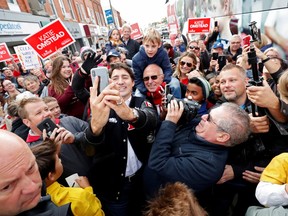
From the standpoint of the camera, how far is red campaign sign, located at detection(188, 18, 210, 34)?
221 inches

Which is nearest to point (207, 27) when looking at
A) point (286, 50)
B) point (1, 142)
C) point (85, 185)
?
point (286, 50)

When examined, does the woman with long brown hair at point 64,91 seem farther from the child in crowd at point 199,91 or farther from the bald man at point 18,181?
the bald man at point 18,181

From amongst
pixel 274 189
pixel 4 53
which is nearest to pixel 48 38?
pixel 4 53

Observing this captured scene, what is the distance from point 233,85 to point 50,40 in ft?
10.3

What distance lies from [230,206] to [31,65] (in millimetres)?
5516

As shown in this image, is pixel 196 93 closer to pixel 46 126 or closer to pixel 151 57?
pixel 151 57

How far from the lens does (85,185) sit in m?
1.53

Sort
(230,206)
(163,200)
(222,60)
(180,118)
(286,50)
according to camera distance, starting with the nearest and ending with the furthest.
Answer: (163,200) < (180,118) < (230,206) < (222,60) < (286,50)

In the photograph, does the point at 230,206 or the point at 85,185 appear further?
the point at 230,206

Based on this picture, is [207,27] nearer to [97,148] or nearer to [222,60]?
[222,60]

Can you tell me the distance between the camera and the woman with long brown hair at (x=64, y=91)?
98.6 inches

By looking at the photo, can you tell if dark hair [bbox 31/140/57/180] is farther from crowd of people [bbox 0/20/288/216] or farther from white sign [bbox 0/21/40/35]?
white sign [bbox 0/21/40/35]

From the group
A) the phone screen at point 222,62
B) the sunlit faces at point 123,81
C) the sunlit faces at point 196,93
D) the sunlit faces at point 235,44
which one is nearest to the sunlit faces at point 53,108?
the sunlit faces at point 123,81

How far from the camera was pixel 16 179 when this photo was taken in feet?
2.66
